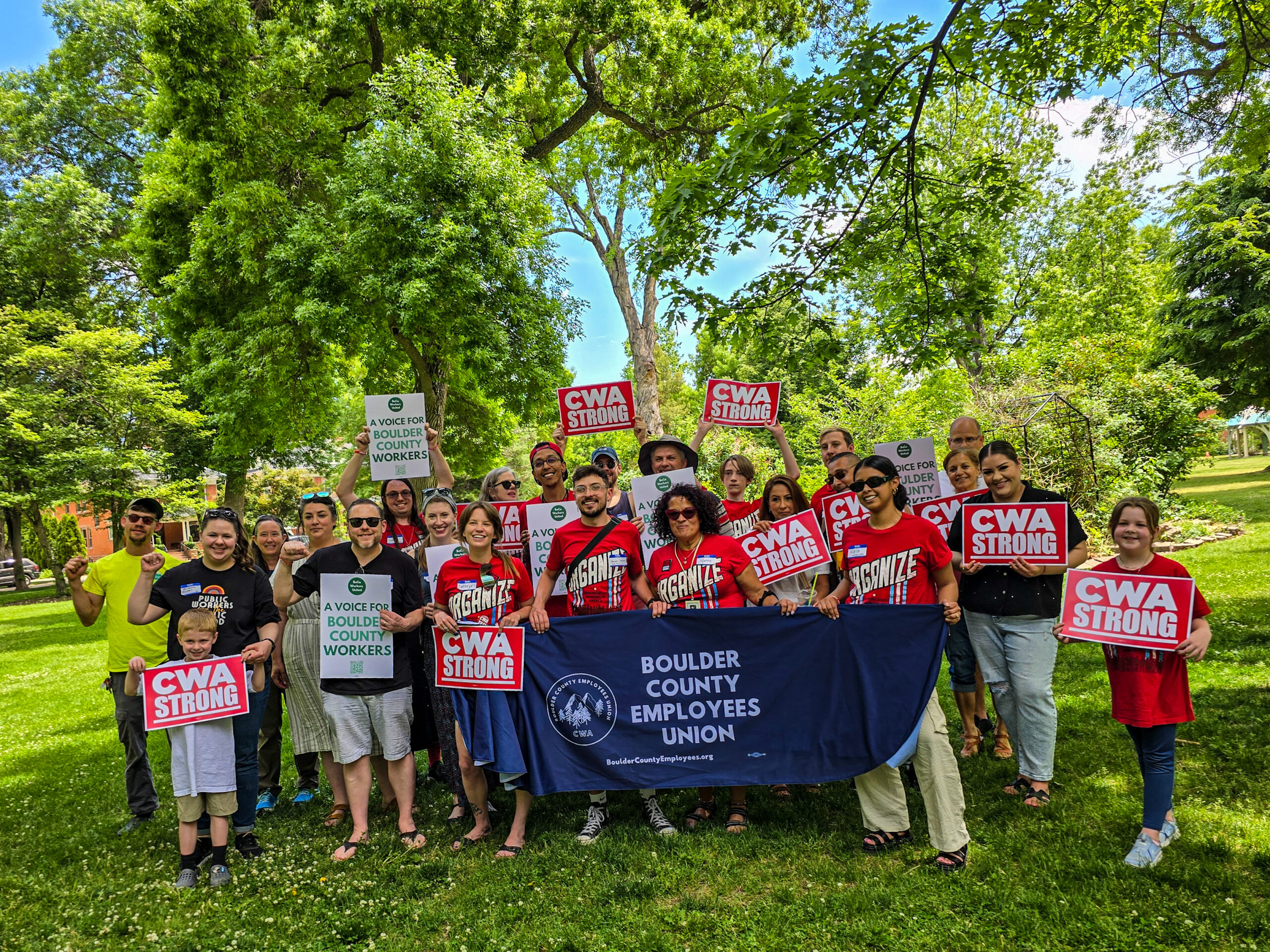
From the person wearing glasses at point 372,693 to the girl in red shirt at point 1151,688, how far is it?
4159mm

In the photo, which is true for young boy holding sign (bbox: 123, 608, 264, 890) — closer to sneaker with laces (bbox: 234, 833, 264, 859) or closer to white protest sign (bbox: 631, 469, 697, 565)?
sneaker with laces (bbox: 234, 833, 264, 859)

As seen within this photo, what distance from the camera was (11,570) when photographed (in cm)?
3503

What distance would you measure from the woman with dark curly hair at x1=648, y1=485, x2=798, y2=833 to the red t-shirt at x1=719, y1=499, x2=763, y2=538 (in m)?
0.79

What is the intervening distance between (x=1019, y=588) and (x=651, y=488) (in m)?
2.58

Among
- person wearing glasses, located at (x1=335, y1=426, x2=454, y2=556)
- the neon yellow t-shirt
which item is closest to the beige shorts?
the neon yellow t-shirt

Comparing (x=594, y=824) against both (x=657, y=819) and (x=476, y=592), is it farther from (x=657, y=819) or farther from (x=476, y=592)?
(x=476, y=592)

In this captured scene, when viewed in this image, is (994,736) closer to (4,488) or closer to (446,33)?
(446,33)

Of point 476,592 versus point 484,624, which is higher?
point 476,592

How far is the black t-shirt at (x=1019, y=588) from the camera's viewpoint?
15.0ft

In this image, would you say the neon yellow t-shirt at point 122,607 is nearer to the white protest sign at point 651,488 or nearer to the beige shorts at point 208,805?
the beige shorts at point 208,805

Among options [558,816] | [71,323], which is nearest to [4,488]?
[71,323]

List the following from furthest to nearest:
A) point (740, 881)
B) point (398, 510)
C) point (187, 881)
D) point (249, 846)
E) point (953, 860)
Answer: point (398, 510)
point (249, 846)
point (187, 881)
point (740, 881)
point (953, 860)

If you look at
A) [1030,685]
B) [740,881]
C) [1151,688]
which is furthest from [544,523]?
[1151,688]

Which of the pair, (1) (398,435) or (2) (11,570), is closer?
(1) (398,435)
